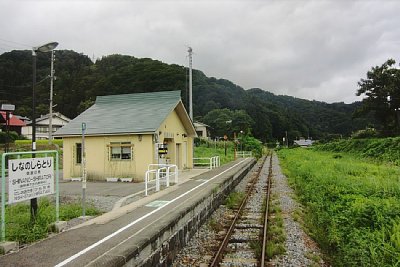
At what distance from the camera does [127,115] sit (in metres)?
16.7

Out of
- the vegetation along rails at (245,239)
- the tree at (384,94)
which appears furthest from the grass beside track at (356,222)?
the tree at (384,94)

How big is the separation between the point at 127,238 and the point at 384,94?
40.4 metres

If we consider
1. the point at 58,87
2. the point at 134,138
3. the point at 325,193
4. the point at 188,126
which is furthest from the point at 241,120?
the point at 325,193

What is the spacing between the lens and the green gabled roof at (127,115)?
14.9 m

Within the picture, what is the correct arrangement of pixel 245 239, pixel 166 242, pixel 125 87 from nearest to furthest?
pixel 166 242, pixel 245 239, pixel 125 87

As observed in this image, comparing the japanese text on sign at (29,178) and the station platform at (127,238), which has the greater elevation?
the japanese text on sign at (29,178)

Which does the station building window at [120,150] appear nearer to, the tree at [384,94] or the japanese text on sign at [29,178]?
the japanese text on sign at [29,178]

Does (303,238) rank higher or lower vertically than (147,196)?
lower

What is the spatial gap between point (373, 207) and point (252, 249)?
2534 millimetres

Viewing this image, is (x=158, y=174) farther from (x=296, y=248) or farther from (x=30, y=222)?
(x=296, y=248)

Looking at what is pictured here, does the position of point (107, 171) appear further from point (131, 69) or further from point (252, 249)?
point (131, 69)

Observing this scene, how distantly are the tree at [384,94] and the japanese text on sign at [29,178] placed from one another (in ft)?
130

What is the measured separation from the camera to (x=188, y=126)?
19531mm

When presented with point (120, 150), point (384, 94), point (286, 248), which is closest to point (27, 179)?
point (286, 248)
